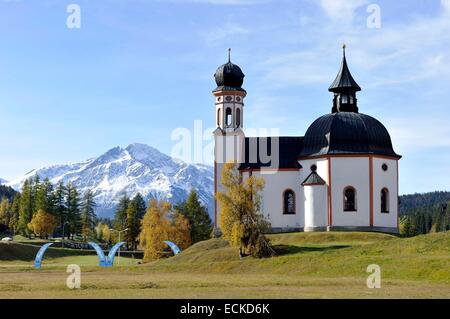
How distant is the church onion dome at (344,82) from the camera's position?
255 feet

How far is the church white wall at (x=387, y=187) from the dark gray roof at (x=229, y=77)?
17.5m

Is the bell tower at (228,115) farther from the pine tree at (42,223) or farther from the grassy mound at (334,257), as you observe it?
the pine tree at (42,223)

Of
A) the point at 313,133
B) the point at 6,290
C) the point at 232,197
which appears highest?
the point at 313,133

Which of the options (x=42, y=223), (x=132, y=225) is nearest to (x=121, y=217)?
(x=132, y=225)

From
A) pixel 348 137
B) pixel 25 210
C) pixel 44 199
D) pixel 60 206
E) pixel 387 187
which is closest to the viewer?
pixel 348 137

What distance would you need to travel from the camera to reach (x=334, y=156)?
2837 inches

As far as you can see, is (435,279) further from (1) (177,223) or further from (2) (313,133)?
(1) (177,223)

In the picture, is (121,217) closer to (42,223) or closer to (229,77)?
(42,223)

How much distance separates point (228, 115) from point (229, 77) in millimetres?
4107

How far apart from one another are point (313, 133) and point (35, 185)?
77.3 metres

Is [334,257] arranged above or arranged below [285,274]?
above

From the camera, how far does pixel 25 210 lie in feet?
431

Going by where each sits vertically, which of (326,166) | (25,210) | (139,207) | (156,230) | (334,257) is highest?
(326,166)

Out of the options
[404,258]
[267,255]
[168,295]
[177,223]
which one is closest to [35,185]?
[177,223]
